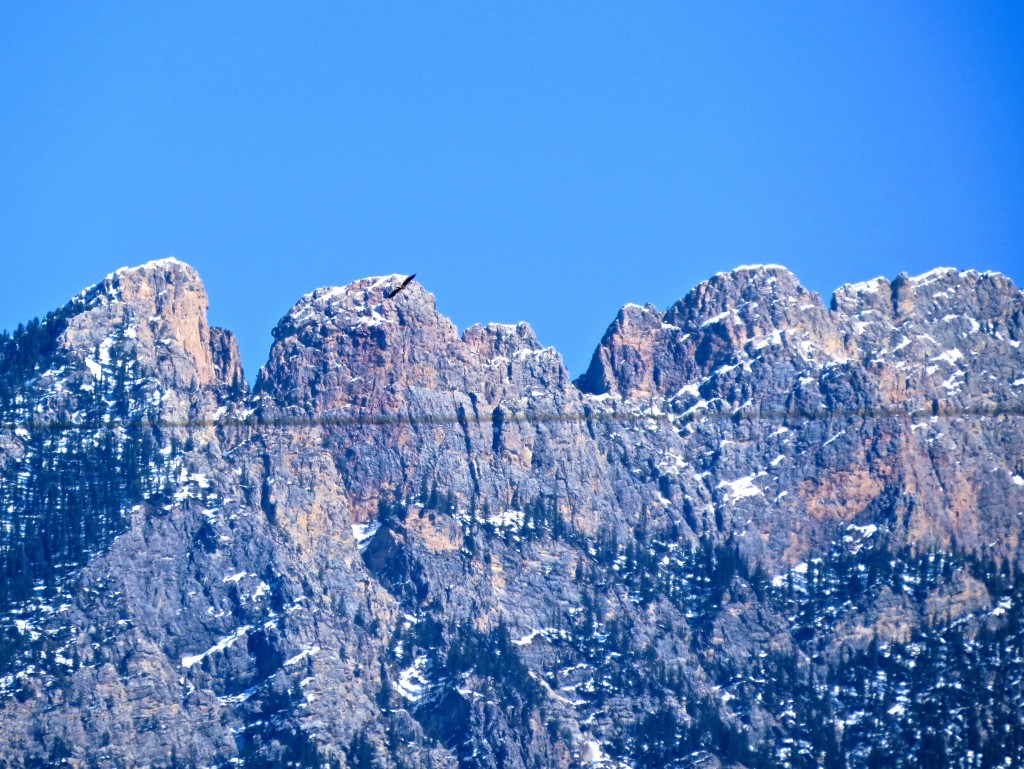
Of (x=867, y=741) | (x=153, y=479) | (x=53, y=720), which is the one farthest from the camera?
(x=153, y=479)

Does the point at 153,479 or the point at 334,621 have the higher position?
the point at 153,479

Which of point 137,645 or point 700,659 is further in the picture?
point 700,659

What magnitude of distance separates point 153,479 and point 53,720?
1130 inches

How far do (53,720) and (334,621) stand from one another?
24.3 meters

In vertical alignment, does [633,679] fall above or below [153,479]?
below

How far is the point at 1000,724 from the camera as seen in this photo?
18875 cm

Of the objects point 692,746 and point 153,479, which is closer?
point 692,746

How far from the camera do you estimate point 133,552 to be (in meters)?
192

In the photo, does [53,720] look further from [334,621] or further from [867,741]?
[867,741]

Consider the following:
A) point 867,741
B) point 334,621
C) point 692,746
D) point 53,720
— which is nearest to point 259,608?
point 334,621

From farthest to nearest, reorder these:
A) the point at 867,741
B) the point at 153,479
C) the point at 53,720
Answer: the point at 153,479 → the point at 867,741 → the point at 53,720

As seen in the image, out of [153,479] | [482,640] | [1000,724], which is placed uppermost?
[153,479]

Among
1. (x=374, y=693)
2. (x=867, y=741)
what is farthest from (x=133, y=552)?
(x=867, y=741)

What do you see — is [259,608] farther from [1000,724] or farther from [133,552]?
[1000,724]
